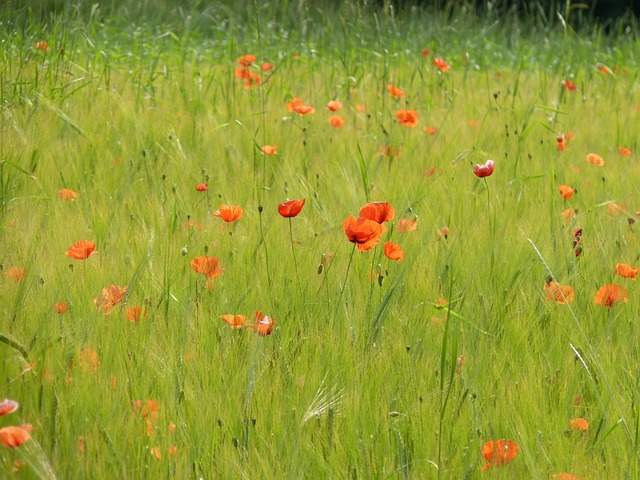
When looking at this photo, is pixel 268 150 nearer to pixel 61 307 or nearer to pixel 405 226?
pixel 405 226

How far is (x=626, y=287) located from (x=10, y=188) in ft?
4.62

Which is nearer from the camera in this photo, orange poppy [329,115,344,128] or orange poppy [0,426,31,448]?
orange poppy [0,426,31,448]

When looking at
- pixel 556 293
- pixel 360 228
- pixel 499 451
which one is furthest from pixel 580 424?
pixel 360 228

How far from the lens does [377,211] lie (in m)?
1.60

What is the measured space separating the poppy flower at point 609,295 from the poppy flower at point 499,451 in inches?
20.7

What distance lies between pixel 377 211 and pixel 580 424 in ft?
1.72

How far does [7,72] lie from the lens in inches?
95.0

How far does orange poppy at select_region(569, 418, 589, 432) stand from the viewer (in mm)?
1304

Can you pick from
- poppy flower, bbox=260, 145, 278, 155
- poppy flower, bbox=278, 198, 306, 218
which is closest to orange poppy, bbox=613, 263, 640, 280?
poppy flower, bbox=278, 198, 306, 218

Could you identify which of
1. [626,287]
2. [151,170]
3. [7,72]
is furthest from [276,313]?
[7,72]

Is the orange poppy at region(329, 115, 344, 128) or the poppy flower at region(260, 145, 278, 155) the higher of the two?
the poppy flower at region(260, 145, 278, 155)

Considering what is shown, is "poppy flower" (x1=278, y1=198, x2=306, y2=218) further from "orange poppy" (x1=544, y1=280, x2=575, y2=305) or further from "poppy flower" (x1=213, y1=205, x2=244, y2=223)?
"orange poppy" (x1=544, y1=280, x2=575, y2=305)

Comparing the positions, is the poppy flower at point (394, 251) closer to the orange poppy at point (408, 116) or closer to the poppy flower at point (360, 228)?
the poppy flower at point (360, 228)

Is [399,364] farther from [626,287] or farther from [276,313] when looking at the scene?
[626,287]
